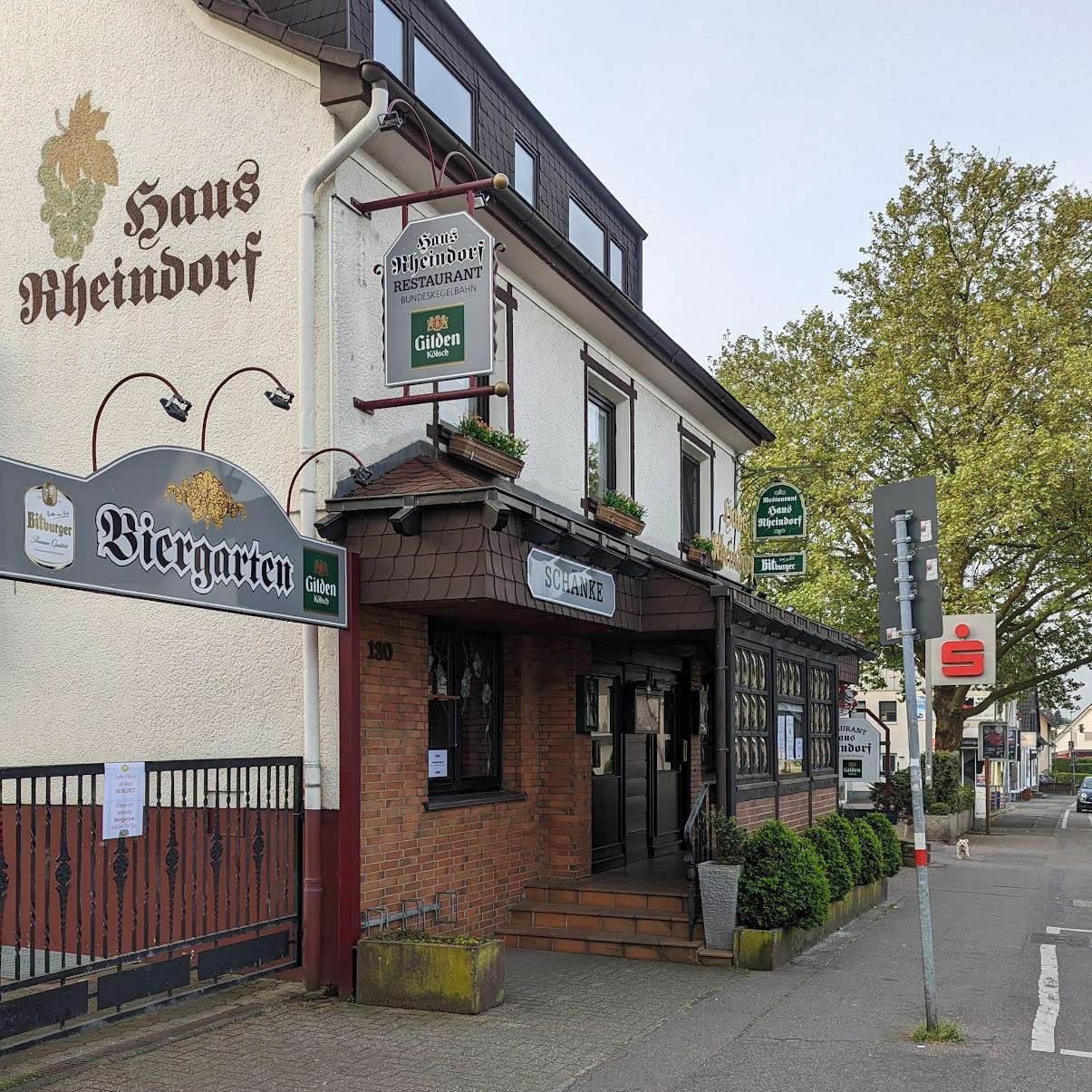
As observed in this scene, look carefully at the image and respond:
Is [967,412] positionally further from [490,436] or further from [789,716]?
[490,436]

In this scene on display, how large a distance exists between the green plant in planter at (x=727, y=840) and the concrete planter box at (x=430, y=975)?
2.68 meters

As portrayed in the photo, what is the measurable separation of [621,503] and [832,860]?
4.27 m

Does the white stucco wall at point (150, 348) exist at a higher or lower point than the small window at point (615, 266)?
lower

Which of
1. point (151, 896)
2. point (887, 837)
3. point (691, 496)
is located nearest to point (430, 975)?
point (151, 896)

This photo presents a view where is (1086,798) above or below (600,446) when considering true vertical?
below

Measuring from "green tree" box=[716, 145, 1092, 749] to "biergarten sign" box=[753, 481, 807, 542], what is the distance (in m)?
8.27

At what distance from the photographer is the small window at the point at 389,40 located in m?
11.7

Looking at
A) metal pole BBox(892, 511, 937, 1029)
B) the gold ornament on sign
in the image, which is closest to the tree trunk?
metal pole BBox(892, 511, 937, 1029)

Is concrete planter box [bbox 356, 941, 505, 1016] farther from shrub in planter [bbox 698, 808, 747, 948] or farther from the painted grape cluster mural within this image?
the painted grape cluster mural

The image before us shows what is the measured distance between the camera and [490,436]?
35.3ft

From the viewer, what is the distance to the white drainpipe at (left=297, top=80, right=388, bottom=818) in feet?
30.0

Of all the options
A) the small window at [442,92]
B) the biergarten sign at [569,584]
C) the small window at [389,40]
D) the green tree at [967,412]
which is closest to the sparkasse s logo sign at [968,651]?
the green tree at [967,412]

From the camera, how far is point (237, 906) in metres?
8.59

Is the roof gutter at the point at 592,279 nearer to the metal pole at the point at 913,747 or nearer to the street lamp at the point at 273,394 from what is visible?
the street lamp at the point at 273,394
